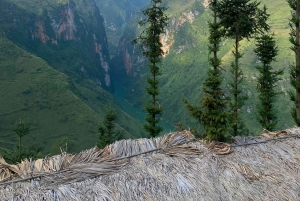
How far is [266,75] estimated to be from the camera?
18.3m

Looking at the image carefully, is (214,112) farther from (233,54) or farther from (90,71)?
(90,71)

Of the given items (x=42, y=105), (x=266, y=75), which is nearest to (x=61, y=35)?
(x=42, y=105)

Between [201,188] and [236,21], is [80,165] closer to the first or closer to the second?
[201,188]

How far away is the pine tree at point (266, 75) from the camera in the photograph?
1784 cm

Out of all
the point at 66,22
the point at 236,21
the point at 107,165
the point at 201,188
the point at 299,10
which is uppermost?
the point at 66,22

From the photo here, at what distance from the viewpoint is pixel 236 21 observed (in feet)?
51.9

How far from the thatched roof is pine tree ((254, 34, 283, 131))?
1275cm

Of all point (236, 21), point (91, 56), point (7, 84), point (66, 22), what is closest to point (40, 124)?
point (7, 84)

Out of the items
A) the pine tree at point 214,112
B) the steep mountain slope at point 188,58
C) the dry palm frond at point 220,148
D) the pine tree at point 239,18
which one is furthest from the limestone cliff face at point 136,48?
the dry palm frond at point 220,148

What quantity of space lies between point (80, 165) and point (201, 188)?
2006 mm

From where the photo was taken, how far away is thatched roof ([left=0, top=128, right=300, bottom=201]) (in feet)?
14.3

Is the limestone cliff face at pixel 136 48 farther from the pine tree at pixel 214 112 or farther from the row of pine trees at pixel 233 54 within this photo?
the pine tree at pixel 214 112

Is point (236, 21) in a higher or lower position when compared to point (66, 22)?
lower

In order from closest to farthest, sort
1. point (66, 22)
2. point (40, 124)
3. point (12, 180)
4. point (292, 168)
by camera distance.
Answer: point (12, 180), point (292, 168), point (40, 124), point (66, 22)
